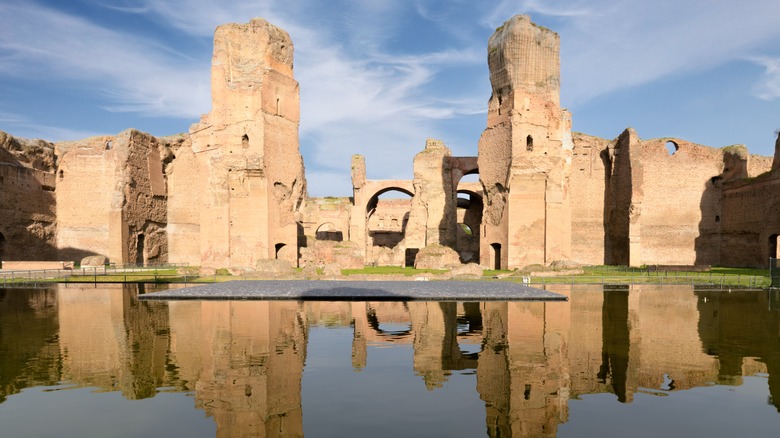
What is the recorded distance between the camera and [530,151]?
2186 centimetres

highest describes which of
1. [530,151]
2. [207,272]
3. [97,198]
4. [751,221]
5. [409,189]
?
[530,151]

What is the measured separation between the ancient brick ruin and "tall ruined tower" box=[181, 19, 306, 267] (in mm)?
68

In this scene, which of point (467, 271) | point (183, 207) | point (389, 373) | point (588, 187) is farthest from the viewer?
point (183, 207)

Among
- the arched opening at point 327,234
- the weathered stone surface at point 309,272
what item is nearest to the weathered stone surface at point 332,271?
the weathered stone surface at point 309,272

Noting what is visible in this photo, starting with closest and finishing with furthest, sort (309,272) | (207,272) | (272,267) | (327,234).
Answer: (309,272)
(272,267)
(207,272)
(327,234)

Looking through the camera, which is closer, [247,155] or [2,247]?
[247,155]

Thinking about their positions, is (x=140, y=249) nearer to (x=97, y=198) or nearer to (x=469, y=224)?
(x=97, y=198)

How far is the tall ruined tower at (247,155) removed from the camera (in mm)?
21938

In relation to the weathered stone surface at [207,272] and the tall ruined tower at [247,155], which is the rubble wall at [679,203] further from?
the weathered stone surface at [207,272]

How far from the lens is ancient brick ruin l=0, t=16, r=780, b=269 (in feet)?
71.6

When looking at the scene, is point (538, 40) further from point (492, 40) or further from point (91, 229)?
point (91, 229)

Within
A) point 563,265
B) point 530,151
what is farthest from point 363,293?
point 530,151

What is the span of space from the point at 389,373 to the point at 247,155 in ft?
60.2

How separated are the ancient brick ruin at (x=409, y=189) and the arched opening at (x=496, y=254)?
122 millimetres
